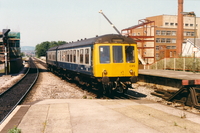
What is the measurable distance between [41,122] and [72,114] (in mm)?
1246

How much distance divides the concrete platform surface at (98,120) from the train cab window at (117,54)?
347 cm

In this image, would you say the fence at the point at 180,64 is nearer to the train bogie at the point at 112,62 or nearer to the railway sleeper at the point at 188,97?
the railway sleeper at the point at 188,97

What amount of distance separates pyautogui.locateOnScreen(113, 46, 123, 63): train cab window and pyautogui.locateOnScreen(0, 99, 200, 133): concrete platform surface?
347 centimetres

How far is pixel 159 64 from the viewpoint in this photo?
3134 centimetres

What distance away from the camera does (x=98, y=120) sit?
7.19 meters

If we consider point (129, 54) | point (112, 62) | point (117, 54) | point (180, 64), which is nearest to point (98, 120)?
point (112, 62)

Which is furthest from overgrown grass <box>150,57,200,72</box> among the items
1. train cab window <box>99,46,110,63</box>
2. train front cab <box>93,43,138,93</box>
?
train cab window <box>99,46,110,63</box>

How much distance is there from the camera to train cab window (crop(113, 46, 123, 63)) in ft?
39.9

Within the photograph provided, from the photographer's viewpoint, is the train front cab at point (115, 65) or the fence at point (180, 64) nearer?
the train front cab at point (115, 65)

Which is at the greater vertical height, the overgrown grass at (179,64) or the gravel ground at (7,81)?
the overgrown grass at (179,64)

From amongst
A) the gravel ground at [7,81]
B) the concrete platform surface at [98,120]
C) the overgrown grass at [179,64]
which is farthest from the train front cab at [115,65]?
the overgrown grass at [179,64]

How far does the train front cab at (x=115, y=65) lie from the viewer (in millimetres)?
11953

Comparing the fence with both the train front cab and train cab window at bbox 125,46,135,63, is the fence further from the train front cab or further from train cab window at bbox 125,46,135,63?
the train front cab

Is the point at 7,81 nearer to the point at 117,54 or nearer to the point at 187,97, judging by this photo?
the point at 117,54
